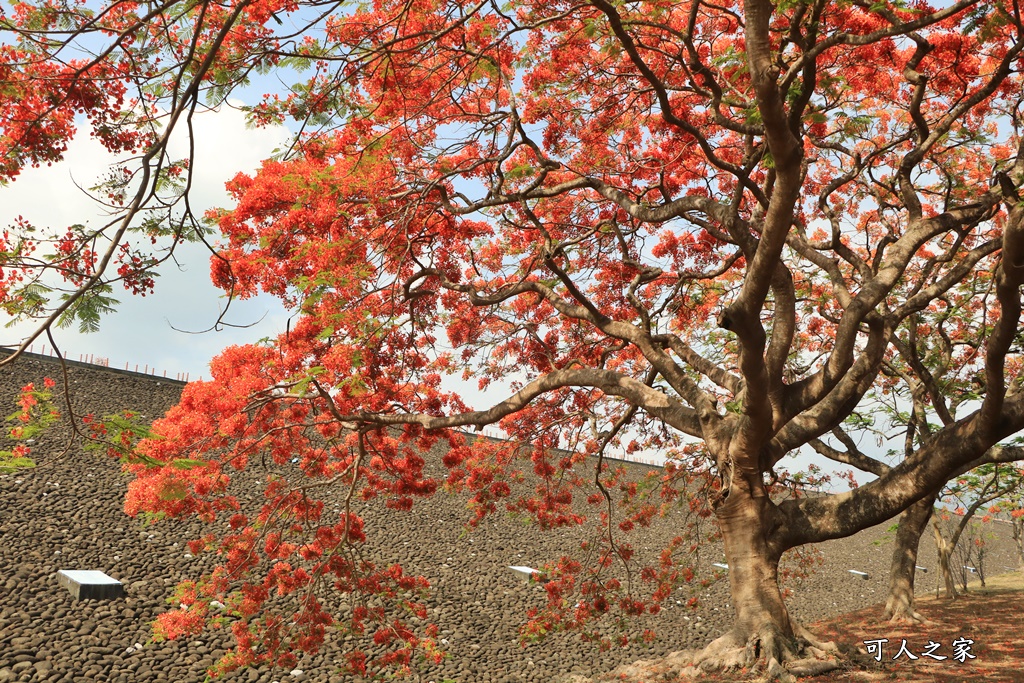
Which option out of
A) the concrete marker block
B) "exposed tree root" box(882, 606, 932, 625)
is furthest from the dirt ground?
the concrete marker block

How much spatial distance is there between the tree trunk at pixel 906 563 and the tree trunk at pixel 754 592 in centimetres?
461

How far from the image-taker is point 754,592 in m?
5.94

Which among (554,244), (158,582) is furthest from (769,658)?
(158,582)

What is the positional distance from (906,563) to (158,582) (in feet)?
31.8

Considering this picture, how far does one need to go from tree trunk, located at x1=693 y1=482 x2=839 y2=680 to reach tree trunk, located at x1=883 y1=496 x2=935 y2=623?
15.1ft

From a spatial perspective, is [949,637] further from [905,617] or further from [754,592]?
[754,592]

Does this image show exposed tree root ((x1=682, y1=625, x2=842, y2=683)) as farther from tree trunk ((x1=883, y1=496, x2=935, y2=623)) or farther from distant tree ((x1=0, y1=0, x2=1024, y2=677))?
tree trunk ((x1=883, y1=496, x2=935, y2=623))

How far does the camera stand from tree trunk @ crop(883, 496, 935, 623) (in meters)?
9.73

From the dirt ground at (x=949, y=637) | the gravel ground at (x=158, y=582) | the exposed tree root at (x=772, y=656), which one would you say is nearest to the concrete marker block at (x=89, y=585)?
the gravel ground at (x=158, y=582)

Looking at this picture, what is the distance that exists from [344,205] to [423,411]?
2.25 meters

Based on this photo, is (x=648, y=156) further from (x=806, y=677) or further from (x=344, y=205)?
(x=806, y=677)

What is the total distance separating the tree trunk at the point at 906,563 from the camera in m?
9.73

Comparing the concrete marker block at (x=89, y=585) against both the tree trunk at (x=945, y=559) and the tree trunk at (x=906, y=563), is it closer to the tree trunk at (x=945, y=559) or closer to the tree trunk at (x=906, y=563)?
the tree trunk at (x=906, y=563)

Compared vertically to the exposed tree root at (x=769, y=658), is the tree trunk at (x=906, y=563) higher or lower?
higher
